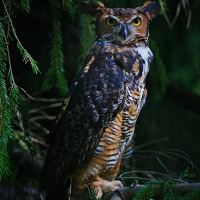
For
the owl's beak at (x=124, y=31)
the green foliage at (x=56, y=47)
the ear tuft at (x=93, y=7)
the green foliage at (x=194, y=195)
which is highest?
the ear tuft at (x=93, y=7)

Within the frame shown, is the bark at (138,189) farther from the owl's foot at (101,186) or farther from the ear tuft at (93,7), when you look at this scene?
the ear tuft at (93,7)

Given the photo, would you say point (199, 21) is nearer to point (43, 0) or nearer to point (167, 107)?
point (167, 107)

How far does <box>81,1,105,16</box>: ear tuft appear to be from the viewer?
1.78 m

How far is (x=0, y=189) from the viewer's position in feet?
8.59

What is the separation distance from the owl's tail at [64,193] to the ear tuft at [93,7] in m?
0.99

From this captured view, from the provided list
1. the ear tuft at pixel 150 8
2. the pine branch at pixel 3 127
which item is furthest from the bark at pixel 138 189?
the ear tuft at pixel 150 8

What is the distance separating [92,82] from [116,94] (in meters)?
0.16

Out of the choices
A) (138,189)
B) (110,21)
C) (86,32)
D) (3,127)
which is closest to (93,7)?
(110,21)

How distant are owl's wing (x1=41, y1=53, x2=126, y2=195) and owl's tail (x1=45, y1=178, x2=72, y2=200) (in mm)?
33

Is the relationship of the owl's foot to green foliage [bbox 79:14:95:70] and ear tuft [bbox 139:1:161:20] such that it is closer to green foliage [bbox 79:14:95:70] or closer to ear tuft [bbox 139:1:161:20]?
green foliage [bbox 79:14:95:70]

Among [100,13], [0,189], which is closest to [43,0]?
[100,13]

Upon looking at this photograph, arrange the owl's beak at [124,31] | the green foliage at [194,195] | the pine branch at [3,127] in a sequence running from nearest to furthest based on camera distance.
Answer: the green foliage at [194,195]
the pine branch at [3,127]
the owl's beak at [124,31]

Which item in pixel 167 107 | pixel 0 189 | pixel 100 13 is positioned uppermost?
pixel 100 13

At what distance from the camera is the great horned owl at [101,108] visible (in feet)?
5.91
